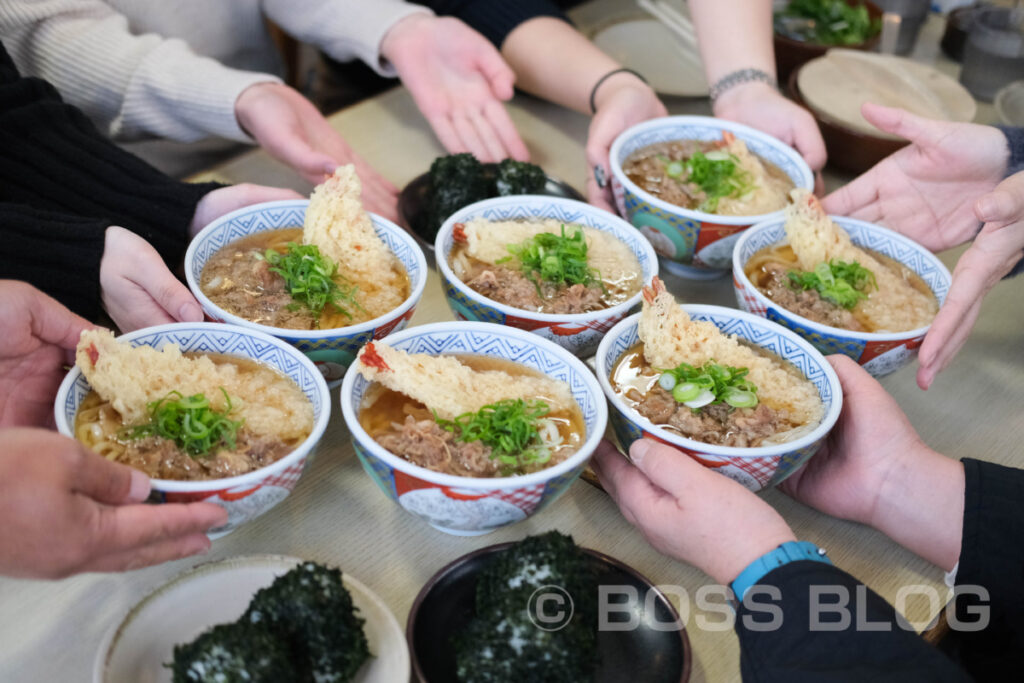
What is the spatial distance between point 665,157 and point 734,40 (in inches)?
25.3

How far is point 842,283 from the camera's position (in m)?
2.00

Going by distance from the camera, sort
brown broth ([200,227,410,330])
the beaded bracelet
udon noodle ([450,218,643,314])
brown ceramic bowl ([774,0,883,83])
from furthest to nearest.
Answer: brown ceramic bowl ([774,0,883,83]), the beaded bracelet, udon noodle ([450,218,643,314]), brown broth ([200,227,410,330])

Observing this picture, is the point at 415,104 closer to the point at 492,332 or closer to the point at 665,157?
the point at 665,157

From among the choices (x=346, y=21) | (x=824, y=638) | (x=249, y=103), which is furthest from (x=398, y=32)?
(x=824, y=638)

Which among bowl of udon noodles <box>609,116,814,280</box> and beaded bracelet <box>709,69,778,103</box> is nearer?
bowl of udon noodles <box>609,116,814,280</box>

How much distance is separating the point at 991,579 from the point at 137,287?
179 cm

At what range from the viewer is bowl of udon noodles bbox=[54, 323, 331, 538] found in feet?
4.59

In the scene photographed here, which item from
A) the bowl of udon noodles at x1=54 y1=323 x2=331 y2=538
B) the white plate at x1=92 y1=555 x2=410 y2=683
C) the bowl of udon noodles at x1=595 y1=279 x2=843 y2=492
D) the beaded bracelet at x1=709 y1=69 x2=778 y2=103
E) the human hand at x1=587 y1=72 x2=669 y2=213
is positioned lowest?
the white plate at x1=92 y1=555 x2=410 y2=683

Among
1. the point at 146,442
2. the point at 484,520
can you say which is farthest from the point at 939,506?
the point at 146,442

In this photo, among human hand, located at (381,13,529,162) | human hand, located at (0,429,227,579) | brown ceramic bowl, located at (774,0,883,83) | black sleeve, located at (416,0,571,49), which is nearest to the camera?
human hand, located at (0,429,227,579)

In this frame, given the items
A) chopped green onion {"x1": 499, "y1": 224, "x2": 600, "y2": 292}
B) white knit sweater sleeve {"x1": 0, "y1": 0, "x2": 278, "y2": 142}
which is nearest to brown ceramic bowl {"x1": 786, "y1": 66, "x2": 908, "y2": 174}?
chopped green onion {"x1": 499, "y1": 224, "x2": 600, "y2": 292}

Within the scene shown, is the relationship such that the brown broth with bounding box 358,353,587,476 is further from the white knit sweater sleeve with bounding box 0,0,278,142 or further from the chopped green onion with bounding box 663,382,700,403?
the white knit sweater sleeve with bounding box 0,0,278,142

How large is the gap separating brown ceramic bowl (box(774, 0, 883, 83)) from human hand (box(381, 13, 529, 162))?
122cm

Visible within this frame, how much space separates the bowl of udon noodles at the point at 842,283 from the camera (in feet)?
6.15
